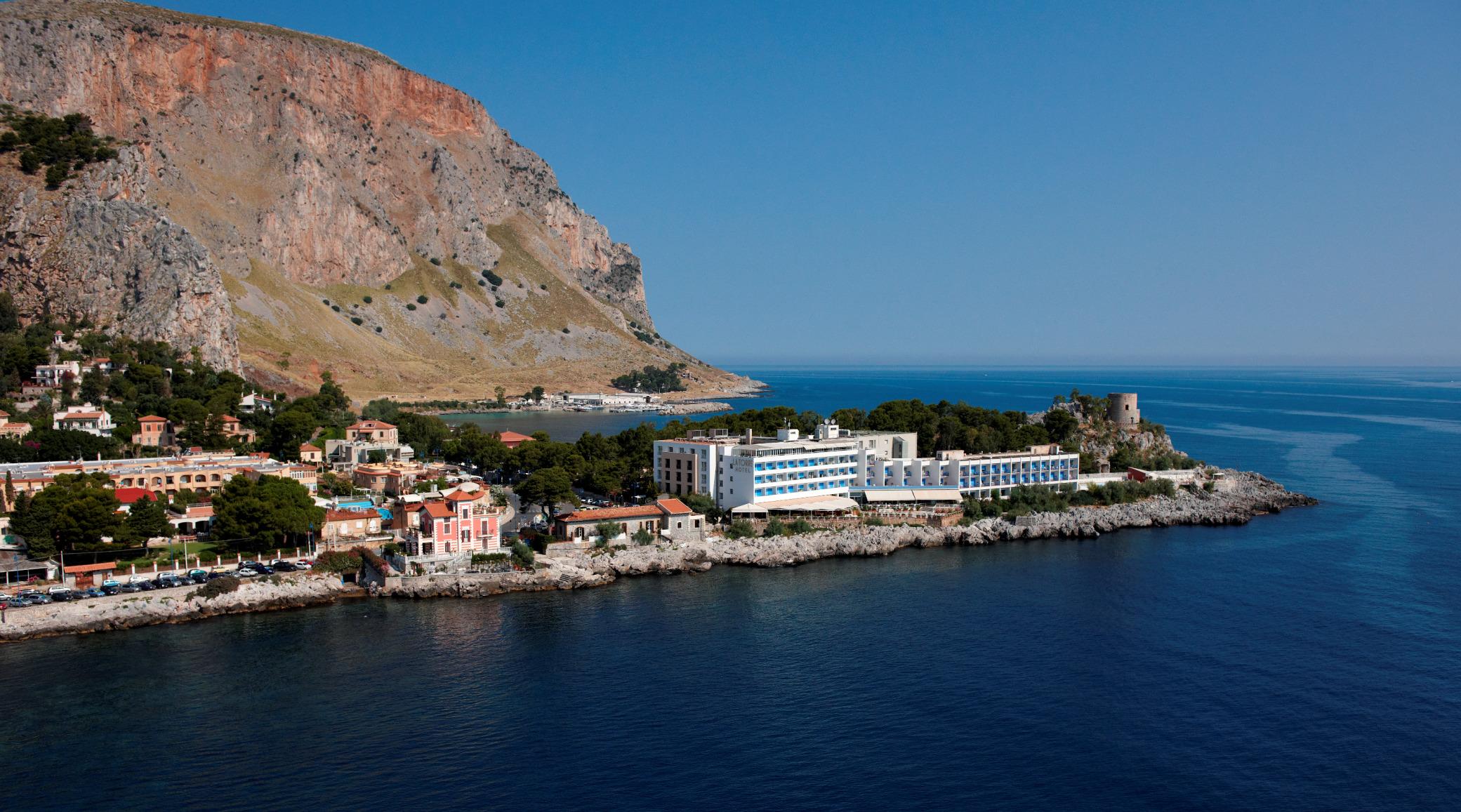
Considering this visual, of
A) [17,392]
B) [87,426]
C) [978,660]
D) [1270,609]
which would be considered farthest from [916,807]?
[17,392]

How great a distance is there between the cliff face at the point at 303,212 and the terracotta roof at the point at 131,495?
1707 inches

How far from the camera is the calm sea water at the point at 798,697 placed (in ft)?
74.2

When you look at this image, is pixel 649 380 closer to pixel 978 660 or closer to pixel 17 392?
pixel 17 392

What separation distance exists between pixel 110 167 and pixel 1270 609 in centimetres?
9513

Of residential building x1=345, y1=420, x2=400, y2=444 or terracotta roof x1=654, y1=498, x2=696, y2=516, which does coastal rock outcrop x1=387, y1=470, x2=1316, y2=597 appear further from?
residential building x1=345, y1=420, x2=400, y2=444

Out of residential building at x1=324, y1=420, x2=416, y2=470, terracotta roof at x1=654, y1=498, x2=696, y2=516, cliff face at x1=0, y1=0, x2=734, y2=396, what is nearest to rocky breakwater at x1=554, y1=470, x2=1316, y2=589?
terracotta roof at x1=654, y1=498, x2=696, y2=516

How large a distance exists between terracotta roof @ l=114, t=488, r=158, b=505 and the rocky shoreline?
31.7 ft

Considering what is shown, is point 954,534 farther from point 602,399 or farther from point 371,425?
point 602,399

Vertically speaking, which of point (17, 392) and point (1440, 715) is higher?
point (17, 392)

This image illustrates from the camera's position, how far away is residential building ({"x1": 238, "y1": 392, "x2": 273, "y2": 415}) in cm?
7088

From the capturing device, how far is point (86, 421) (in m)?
60.1

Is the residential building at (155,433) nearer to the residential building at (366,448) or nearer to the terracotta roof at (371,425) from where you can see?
the residential building at (366,448)

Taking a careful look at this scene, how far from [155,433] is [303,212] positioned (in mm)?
82320

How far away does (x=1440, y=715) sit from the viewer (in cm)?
2678
